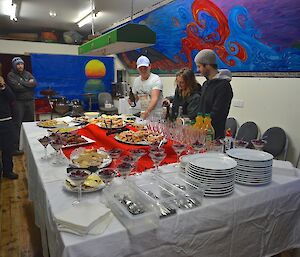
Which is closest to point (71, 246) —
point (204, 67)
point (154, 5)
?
point (204, 67)

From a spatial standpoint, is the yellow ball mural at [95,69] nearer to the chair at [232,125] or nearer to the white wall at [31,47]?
the white wall at [31,47]

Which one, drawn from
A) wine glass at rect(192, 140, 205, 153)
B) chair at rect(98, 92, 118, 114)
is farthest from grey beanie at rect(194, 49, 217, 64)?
chair at rect(98, 92, 118, 114)

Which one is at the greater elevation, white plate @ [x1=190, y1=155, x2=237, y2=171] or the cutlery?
white plate @ [x1=190, y1=155, x2=237, y2=171]

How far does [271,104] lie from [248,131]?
441 mm

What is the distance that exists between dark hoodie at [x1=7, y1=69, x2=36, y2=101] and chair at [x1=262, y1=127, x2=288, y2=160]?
4.08m

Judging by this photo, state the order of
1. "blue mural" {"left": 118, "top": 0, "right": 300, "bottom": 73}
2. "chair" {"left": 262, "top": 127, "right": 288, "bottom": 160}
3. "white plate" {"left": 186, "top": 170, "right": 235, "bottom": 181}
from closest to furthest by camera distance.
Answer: "white plate" {"left": 186, "top": 170, "right": 235, "bottom": 181}
"blue mural" {"left": 118, "top": 0, "right": 300, "bottom": 73}
"chair" {"left": 262, "top": 127, "right": 288, "bottom": 160}

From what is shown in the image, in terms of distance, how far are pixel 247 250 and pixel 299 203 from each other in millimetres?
414

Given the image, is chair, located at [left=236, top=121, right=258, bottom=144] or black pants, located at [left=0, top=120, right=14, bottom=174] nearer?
black pants, located at [left=0, top=120, right=14, bottom=174]

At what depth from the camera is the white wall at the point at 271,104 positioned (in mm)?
2939

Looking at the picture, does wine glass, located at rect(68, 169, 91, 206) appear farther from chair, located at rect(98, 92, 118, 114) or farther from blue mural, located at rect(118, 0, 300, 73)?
chair, located at rect(98, 92, 118, 114)

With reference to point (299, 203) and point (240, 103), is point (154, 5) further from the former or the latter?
point (299, 203)

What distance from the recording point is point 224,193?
3.94 feet

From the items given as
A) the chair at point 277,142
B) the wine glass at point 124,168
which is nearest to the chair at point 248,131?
the chair at point 277,142

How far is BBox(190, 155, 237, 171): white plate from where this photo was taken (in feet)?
4.06
